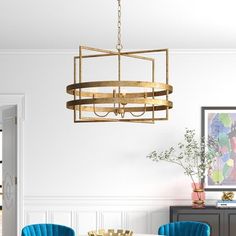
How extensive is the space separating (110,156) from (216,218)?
4.61 feet

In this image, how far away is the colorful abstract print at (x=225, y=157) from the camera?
622cm

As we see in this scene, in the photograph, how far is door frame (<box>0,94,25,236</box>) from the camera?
6281 mm

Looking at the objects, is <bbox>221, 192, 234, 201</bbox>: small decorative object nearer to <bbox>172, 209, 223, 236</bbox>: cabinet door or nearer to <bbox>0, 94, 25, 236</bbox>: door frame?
<bbox>172, 209, 223, 236</bbox>: cabinet door

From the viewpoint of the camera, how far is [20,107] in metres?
6.34

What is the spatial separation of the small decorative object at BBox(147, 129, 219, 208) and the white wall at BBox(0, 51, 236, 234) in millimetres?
108

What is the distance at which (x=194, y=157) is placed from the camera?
20.0 ft

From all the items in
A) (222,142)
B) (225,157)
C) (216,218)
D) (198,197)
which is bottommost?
(216,218)

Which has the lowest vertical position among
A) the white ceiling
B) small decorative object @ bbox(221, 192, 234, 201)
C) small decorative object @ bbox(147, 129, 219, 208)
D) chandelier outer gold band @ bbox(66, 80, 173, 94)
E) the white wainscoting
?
the white wainscoting

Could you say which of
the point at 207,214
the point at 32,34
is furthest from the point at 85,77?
the point at 207,214

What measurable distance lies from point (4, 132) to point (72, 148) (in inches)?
40.1

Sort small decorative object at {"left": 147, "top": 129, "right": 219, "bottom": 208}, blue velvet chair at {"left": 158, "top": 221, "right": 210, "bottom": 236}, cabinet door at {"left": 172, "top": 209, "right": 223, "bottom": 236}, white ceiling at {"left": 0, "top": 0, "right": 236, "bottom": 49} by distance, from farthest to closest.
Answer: small decorative object at {"left": 147, "top": 129, "right": 219, "bottom": 208}, cabinet door at {"left": 172, "top": 209, "right": 223, "bottom": 236}, blue velvet chair at {"left": 158, "top": 221, "right": 210, "bottom": 236}, white ceiling at {"left": 0, "top": 0, "right": 236, "bottom": 49}

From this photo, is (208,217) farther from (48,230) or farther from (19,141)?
(19,141)

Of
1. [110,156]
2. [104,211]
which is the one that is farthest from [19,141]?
[104,211]

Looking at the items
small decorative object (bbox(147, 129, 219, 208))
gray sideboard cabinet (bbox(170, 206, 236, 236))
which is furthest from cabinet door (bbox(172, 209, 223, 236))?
small decorative object (bbox(147, 129, 219, 208))
